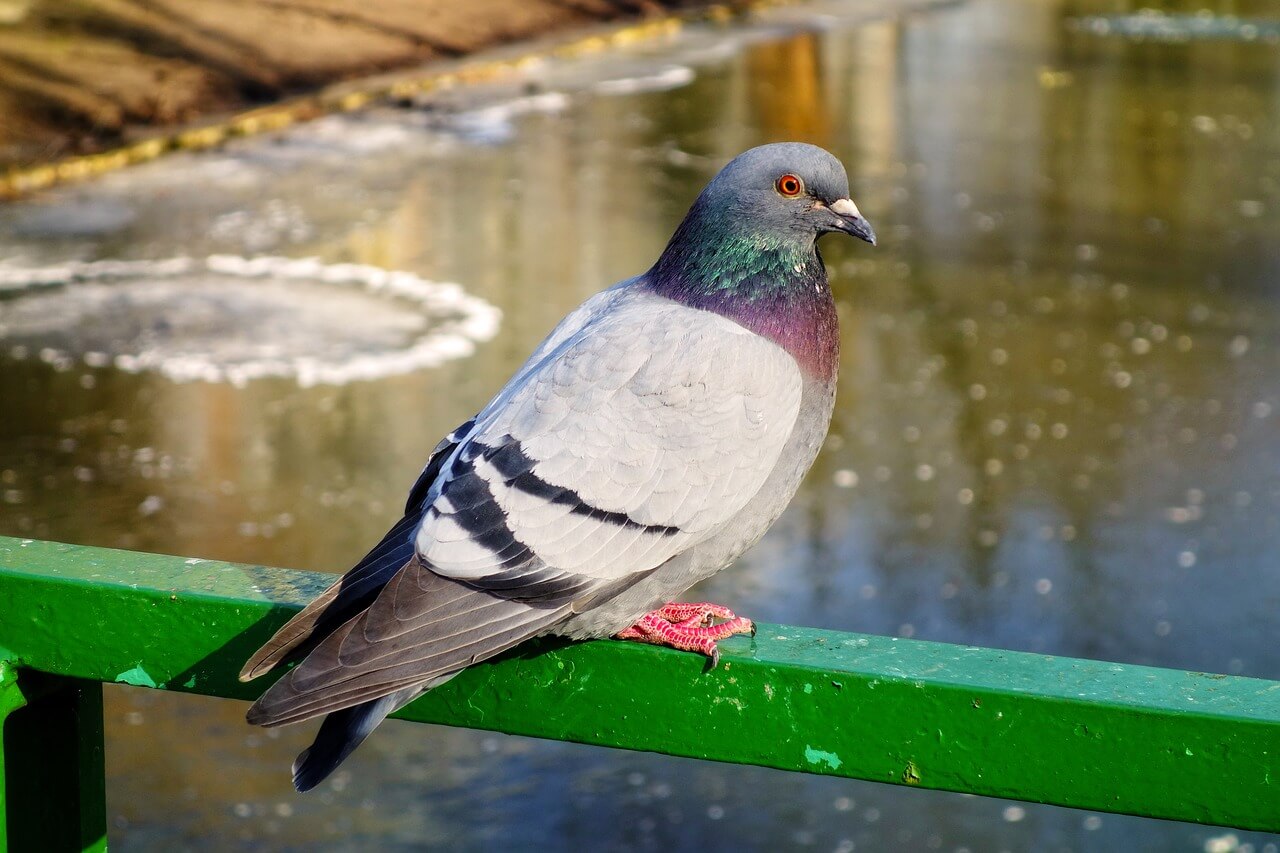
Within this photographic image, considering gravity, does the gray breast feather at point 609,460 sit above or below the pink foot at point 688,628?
above

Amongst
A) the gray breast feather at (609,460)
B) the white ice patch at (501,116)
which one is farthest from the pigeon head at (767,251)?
the white ice patch at (501,116)

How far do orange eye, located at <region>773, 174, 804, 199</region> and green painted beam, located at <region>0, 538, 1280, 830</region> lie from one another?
730 millimetres

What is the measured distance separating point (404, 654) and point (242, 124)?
28.4 feet

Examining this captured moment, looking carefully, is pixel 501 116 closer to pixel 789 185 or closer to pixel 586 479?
pixel 789 185

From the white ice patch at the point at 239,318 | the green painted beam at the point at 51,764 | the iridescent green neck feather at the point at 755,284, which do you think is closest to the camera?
the green painted beam at the point at 51,764

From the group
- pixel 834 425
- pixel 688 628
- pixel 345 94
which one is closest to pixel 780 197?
pixel 688 628

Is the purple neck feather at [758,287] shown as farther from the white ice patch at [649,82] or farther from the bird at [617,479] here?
the white ice patch at [649,82]

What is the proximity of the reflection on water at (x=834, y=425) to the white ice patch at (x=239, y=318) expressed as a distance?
159 mm

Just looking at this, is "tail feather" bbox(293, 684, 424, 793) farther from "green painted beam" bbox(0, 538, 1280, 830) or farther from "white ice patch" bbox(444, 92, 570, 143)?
"white ice patch" bbox(444, 92, 570, 143)

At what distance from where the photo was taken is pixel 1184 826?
3.91 meters

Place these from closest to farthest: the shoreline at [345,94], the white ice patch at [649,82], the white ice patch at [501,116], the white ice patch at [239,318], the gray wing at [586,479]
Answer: the gray wing at [586,479] → the white ice patch at [239,318] → the shoreline at [345,94] → the white ice patch at [501,116] → the white ice patch at [649,82]

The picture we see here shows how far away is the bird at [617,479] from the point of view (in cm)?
199

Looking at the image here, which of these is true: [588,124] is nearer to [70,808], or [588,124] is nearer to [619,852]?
[619,852]

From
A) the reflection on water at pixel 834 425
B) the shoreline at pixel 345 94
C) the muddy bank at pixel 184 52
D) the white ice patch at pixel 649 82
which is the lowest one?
the reflection on water at pixel 834 425
